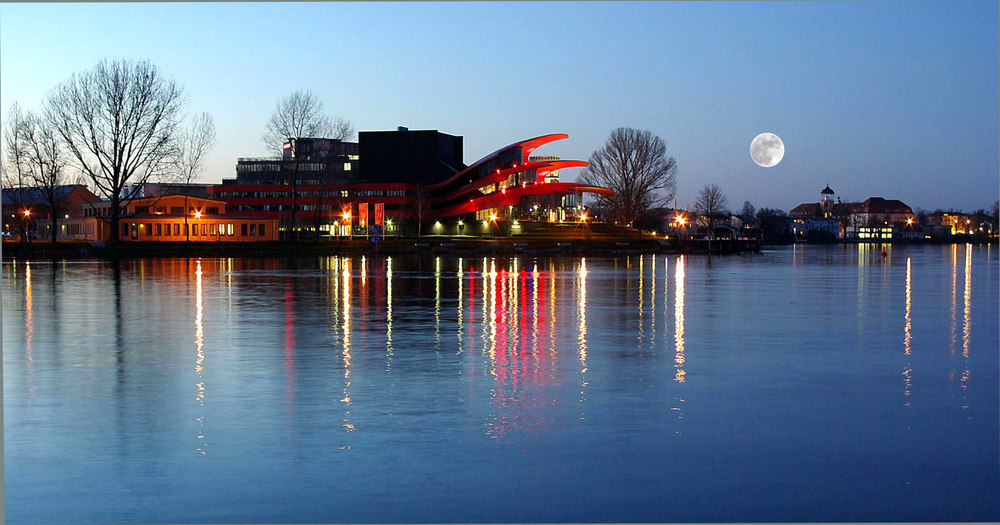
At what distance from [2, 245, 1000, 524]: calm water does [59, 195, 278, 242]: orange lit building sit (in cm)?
7625

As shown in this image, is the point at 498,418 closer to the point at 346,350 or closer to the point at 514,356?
the point at 514,356

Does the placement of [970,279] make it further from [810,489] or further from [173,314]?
[810,489]

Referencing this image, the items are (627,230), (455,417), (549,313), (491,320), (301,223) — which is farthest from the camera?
(301,223)

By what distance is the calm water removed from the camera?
6.86 metres

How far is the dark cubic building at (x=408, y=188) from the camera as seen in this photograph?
108750 mm

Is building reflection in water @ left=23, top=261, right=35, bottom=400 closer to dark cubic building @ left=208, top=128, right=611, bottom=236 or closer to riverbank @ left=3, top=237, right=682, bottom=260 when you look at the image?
riverbank @ left=3, top=237, right=682, bottom=260

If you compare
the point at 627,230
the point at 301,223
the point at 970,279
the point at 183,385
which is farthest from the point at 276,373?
the point at 301,223

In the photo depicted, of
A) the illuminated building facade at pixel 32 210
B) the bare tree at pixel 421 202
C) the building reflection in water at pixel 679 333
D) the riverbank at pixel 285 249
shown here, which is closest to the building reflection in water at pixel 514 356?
the building reflection in water at pixel 679 333

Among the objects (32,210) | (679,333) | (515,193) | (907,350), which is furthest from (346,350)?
(32,210)

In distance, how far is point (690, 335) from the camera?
17031mm

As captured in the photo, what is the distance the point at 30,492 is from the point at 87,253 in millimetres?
65866

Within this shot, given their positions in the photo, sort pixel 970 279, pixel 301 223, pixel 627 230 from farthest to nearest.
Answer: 1. pixel 301 223
2. pixel 627 230
3. pixel 970 279

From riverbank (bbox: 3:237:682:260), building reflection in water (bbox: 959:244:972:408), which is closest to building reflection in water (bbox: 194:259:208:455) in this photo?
Answer: building reflection in water (bbox: 959:244:972:408)

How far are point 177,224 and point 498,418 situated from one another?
9037 centimetres
